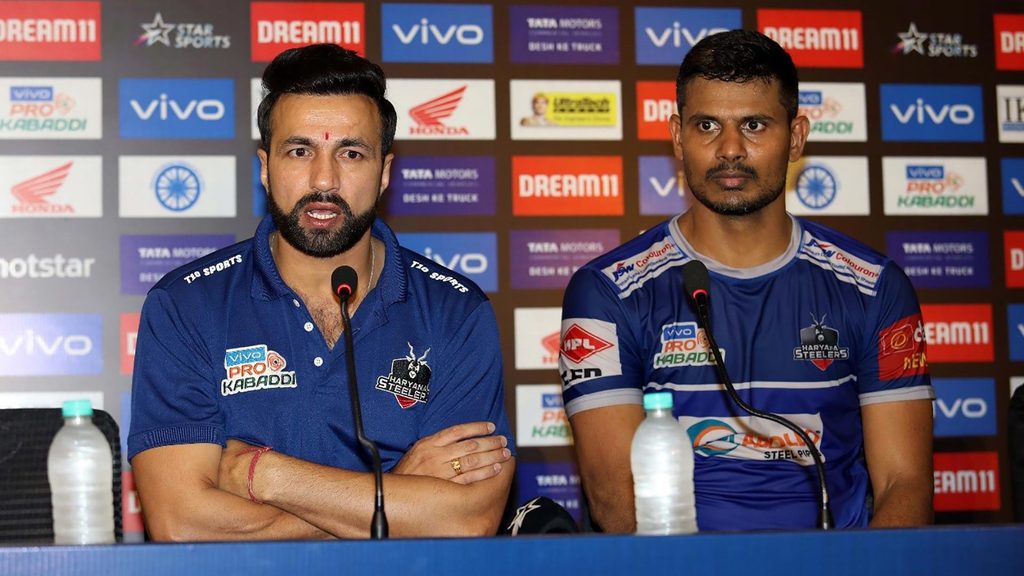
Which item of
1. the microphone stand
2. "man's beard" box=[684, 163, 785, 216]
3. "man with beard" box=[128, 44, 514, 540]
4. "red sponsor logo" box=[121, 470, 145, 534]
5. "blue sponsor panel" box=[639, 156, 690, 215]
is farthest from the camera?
"blue sponsor panel" box=[639, 156, 690, 215]

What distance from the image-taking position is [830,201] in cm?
410

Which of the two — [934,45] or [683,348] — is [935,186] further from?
[683,348]

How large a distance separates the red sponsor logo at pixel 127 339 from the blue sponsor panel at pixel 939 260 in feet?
8.48

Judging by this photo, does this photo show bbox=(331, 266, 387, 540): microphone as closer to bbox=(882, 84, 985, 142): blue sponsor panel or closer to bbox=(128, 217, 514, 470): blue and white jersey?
bbox=(128, 217, 514, 470): blue and white jersey

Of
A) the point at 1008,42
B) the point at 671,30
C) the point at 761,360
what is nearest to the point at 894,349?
the point at 761,360

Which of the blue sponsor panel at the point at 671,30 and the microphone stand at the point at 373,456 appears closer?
the microphone stand at the point at 373,456

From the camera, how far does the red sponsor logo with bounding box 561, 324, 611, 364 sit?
8.80 feet

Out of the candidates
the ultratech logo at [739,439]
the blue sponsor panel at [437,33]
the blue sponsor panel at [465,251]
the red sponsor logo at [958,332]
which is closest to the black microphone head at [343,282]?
the ultratech logo at [739,439]

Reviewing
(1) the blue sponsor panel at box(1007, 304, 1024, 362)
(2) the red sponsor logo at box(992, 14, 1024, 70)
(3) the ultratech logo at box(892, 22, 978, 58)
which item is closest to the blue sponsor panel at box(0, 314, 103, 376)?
(3) the ultratech logo at box(892, 22, 978, 58)

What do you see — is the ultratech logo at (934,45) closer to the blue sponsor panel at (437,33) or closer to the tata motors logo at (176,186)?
the blue sponsor panel at (437,33)

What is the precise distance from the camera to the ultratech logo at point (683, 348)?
2.65 meters

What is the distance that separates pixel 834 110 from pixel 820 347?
5.48ft

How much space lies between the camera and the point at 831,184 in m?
4.10

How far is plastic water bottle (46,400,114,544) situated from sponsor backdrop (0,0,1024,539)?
2.06 meters
